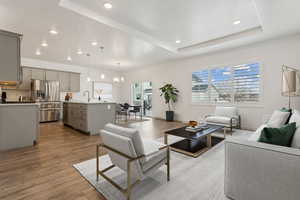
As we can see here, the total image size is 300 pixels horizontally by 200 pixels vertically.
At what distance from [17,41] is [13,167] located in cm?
274

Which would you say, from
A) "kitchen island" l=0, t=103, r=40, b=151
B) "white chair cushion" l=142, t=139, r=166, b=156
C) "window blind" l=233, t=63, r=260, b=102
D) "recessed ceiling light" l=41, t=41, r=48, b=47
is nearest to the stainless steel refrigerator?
"recessed ceiling light" l=41, t=41, r=48, b=47

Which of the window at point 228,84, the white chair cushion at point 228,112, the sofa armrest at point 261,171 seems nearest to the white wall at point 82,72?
the window at point 228,84

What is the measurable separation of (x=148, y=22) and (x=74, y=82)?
589cm

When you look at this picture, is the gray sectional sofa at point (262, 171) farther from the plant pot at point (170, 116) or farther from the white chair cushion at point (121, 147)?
the plant pot at point (170, 116)

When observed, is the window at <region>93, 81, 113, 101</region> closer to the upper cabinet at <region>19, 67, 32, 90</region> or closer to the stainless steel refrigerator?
the stainless steel refrigerator

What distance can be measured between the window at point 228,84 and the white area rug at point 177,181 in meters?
3.39

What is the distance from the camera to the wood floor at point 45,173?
66.4 inches

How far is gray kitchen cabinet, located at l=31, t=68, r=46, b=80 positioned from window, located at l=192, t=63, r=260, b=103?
713 cm

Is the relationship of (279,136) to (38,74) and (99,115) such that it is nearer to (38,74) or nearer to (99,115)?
(99,115)

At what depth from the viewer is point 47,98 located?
21.3 ft

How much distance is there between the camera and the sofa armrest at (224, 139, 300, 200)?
47.6 inches

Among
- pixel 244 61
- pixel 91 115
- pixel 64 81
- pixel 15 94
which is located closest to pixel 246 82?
pixel 244 61

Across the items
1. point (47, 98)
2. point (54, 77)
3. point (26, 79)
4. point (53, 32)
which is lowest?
point (47, 98)

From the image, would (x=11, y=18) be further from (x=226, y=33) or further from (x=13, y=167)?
(x=226, y=33)
